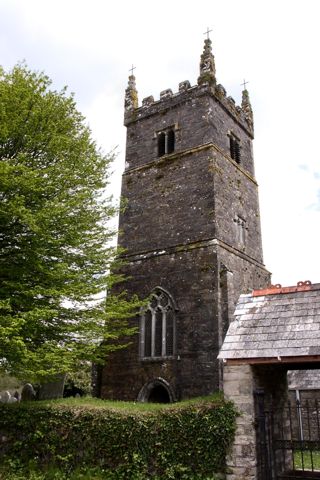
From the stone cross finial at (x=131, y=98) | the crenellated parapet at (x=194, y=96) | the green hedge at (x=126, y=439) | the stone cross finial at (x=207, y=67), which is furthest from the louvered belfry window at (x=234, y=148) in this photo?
the green hedge at (x=126, y=439)

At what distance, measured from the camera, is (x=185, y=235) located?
18375 mm

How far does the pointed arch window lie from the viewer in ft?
56.2

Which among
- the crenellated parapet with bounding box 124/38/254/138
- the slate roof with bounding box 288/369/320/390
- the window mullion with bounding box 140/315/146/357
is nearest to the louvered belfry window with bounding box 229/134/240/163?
the crenellated parapet with bounding box 124/38/254/138

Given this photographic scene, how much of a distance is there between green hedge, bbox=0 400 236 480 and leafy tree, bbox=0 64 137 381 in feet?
4.34

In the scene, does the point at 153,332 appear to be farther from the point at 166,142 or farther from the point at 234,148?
the point at 234,148

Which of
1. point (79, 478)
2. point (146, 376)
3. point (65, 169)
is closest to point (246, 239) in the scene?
point (146, 376)

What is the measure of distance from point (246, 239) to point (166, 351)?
6.80 meters

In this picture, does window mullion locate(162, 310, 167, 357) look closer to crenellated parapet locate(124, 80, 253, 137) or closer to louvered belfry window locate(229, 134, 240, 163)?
louvered belfry window locate(229, 134, 240, 163)

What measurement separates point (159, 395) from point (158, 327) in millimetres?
2687

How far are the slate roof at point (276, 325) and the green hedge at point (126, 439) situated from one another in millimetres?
1375

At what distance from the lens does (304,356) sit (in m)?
9.03

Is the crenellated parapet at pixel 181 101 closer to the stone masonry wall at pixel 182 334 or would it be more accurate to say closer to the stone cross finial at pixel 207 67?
the stone cross finial at pixel 207 67

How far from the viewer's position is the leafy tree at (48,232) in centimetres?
1106

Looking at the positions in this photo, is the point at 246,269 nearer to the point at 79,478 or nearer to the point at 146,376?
the point at 146,376
